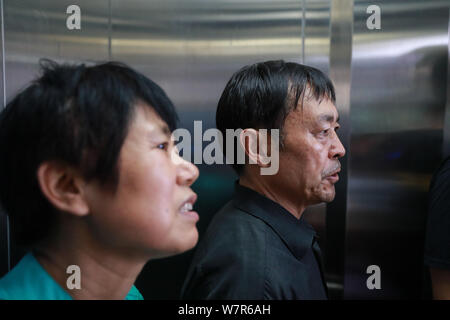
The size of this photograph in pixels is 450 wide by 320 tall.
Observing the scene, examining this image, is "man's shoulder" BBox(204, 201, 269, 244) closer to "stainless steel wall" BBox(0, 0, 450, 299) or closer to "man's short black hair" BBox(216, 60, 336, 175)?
"man's short black hair" BBox(216, 60, 336, 175)

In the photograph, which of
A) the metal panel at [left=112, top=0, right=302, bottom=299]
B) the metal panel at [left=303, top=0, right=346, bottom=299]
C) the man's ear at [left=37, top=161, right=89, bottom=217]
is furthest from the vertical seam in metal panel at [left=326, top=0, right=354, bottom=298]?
the man's ear at [left=37, top=161, right=89, bottom=217]

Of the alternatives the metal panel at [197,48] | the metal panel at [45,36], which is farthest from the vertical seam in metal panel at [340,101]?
the metal panel at [45,36]

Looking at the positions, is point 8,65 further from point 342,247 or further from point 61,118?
point 342,247

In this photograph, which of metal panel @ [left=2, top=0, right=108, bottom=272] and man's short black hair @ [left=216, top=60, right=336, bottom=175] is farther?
metal panel @ [left=2, top=0, right=108, bottom=272]

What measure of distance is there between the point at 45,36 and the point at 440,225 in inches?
65.0

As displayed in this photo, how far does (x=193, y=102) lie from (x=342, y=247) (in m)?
0.95

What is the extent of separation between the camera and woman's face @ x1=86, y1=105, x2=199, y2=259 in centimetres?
74

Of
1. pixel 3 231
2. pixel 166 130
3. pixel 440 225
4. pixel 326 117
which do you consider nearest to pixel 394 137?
pixel 440 225

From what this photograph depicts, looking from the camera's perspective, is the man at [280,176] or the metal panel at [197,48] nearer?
the man at [280,176]

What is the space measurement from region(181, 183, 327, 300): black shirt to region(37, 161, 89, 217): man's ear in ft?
1.15

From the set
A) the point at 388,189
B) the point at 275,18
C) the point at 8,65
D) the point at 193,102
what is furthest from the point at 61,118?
the point at 388,189

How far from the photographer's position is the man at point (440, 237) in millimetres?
1145

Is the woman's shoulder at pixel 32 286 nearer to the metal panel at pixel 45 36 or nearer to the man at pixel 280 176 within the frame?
the man at pixel 280 176
